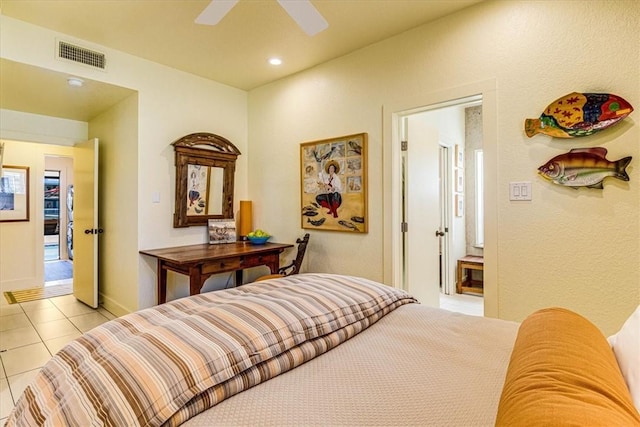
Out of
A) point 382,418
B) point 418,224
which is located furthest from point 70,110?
point 382,418

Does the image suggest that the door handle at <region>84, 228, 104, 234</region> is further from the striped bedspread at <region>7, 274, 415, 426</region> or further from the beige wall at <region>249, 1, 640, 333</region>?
the striped bedspread at <region>7, 274, 415, 426</region>

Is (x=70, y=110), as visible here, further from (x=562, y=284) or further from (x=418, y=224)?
(x=562, y=284)

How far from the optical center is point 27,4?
2287mm

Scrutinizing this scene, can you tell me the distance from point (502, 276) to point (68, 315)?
4.31 metres

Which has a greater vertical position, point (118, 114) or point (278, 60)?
point (278, 60)

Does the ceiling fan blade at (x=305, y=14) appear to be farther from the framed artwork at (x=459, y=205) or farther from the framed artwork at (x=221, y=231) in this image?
the framed artwork at (x=459, y=205)

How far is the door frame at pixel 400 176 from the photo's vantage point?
2.26m

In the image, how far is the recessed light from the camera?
2.84 m

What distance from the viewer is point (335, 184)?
313 cm

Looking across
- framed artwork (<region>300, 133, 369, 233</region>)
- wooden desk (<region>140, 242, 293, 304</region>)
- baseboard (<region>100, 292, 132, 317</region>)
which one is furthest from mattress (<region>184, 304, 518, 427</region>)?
baseboard (<region>100, 292, 132, 317</region>)

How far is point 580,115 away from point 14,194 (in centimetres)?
656

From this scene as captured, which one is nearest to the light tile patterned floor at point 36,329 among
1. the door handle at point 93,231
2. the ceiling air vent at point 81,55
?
the door handle at point 93,231

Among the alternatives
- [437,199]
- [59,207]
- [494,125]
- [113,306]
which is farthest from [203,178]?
[59,207]

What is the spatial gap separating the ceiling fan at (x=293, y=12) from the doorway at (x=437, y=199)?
3.53ft
